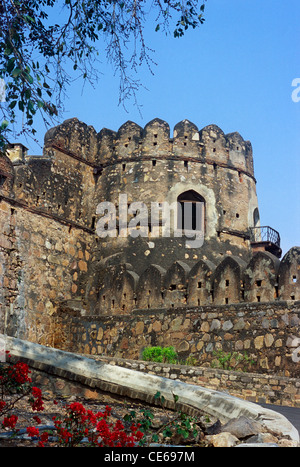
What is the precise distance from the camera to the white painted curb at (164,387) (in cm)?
423

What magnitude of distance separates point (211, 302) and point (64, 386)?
237 inches

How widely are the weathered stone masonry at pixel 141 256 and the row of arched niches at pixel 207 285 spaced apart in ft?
0.07

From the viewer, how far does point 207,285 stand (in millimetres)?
11312

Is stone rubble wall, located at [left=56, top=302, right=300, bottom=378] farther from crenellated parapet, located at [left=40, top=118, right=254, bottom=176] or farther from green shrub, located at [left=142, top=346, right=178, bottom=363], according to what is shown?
crenellated parapet, located at [left=40, top=118, right=254, bottom=176]

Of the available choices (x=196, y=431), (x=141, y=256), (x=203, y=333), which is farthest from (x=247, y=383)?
(x=141, y=256)

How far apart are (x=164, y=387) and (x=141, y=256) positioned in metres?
8.78

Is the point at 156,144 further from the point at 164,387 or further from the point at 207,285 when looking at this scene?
the point at 164,387

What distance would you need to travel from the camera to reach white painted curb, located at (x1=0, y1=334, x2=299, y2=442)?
4.23 meters

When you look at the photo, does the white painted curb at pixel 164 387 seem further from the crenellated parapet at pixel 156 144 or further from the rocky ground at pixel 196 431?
the crenellated parapet at pixel 156 144

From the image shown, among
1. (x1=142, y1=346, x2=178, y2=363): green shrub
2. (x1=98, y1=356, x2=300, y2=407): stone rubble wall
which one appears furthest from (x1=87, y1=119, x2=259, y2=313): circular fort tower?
(x1=98, y1=356, x2=300, y2=407): stone rubble wall

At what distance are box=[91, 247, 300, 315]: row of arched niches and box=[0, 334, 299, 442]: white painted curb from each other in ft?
18.7

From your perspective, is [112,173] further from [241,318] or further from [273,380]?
[273,380]

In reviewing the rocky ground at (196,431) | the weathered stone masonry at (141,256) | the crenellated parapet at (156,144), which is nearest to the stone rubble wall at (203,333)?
the weathered stone masonry at (141,256)

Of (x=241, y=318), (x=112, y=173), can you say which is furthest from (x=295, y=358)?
(x=112, y=173)
